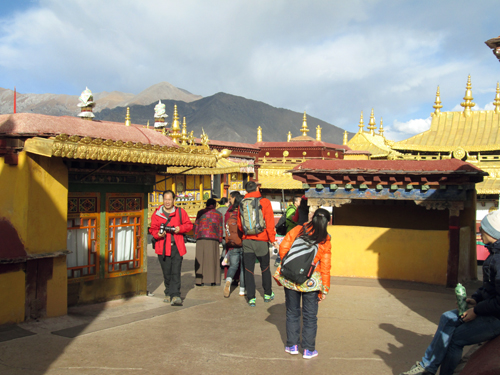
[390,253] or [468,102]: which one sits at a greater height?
[468,102]

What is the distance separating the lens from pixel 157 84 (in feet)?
452

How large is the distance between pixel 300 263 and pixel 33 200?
344 cm

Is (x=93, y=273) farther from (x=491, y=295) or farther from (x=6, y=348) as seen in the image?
(x=491, y=295)

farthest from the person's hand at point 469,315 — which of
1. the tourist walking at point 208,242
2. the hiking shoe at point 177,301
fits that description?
the tourist walking at point 208,242

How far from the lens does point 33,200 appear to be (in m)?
6.00

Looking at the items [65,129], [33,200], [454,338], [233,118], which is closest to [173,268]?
[33,200]

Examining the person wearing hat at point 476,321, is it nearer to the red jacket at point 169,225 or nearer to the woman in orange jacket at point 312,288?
the woman in orange jacket at point 312,288

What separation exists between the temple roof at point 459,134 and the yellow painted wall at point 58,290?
21975 mm

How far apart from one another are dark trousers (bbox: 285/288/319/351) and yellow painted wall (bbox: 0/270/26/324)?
10.7 feet

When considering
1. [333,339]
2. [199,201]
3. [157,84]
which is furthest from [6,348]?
[157,84]

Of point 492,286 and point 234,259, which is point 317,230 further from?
point 234,259

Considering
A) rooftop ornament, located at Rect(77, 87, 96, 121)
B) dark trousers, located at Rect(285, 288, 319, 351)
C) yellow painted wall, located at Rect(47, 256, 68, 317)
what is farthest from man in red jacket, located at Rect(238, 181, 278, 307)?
rooftop ornament, located at Rect(77, 87, 96, 121)

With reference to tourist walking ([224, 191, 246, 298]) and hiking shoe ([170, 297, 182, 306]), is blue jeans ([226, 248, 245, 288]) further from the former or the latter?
hiking shoe ([170, 297, 182, 306])

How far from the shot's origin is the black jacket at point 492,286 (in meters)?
3.74
